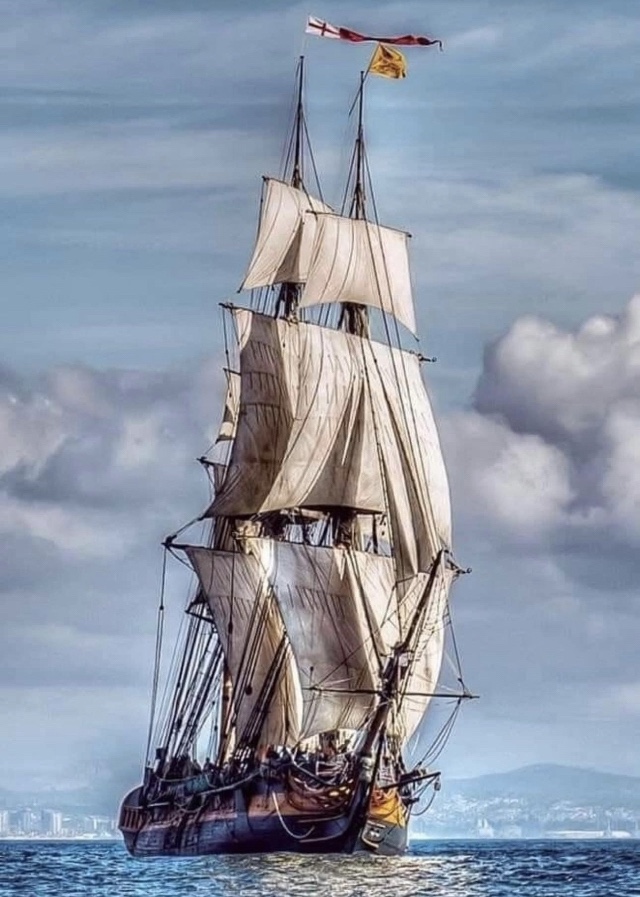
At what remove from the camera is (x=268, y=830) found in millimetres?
140125

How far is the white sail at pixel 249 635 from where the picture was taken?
155 metres

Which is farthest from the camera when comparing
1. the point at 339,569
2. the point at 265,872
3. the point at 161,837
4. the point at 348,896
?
the point at 161,837

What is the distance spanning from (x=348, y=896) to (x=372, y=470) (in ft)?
152

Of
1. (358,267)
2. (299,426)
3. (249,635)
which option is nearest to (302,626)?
(249,635)

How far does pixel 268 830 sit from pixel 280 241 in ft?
125

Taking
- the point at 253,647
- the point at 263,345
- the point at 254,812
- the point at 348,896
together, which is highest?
the point at 263,345

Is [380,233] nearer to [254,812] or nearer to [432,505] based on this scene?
[432,505]

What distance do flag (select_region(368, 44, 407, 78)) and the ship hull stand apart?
38.3 meters

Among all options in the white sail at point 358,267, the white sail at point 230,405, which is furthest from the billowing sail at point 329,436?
the white sail at point 230,405

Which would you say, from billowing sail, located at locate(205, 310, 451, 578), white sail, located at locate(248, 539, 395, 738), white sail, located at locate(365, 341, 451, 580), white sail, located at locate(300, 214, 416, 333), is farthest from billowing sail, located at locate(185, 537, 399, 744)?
white sail, located at locate(300, 214, 416, 333)

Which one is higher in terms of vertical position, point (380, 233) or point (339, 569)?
point (380, 233)

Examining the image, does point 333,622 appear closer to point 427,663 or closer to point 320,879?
A: point 427,663

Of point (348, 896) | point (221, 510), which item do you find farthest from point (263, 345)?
point (348, 896)

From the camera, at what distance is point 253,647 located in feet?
516
